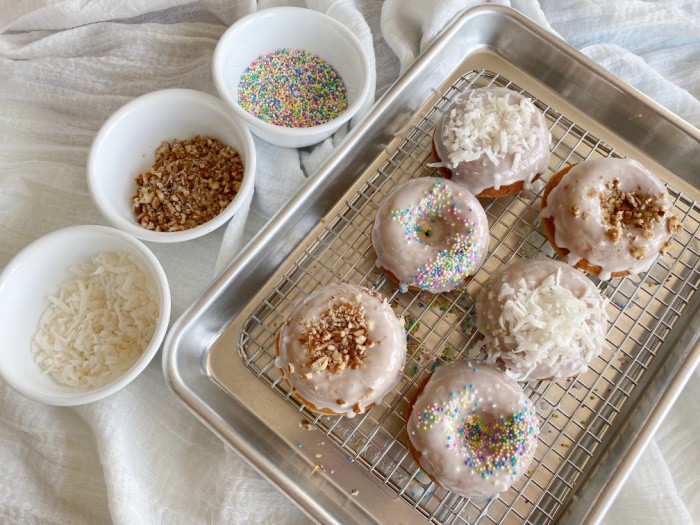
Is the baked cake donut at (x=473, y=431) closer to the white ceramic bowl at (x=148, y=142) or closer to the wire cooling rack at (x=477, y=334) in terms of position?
the wire cooling rack at (x=477, y=334)

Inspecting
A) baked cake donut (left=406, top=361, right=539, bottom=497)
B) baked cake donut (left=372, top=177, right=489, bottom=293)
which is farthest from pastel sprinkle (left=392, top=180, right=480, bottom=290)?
baked cake donut (left=406, top=361, right=539, bottom=497)

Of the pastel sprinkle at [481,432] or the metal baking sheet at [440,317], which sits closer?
the pastel sprinkle at [481,432]

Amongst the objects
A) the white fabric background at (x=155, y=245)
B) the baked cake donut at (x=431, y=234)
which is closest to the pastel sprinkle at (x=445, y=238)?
the baked cake donut at (x=431, y=234)

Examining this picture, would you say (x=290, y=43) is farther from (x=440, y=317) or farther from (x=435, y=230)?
(x=440, y=317)

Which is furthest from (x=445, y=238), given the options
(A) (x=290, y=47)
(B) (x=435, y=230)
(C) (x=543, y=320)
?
(A) (x=290, y=47)

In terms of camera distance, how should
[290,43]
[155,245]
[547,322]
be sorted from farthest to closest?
1. [290,43]
2. [155,245]
3. [547,322]
